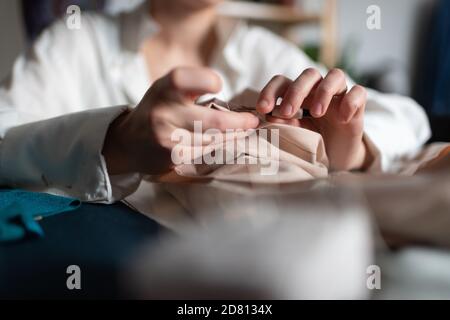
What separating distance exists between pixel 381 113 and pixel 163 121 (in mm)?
298

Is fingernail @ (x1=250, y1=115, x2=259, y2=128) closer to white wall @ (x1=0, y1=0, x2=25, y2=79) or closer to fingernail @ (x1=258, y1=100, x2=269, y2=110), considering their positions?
fingernail @ (x1=258, y1=100, x2=269, y2=110)

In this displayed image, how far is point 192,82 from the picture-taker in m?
0.19

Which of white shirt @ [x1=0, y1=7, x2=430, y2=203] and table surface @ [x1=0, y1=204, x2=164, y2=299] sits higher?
white shirt @ [x1=0, y1=7, x2=430, y2=203]

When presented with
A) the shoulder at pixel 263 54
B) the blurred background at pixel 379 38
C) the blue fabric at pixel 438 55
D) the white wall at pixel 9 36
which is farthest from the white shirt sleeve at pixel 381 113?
the blue fabric at pixel 438 55

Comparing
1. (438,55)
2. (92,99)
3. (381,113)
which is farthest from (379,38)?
(92,99)

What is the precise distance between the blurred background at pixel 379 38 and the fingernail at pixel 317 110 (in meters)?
0.76

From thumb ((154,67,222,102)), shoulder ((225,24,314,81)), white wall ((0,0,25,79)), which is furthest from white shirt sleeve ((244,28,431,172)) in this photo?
white wall ((0,0,25,79))

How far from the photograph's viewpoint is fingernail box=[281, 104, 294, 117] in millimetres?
229

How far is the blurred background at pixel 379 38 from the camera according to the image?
1.07m
